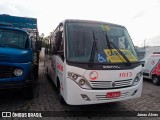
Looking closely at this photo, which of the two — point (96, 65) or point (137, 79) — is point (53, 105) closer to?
point (96, 65)

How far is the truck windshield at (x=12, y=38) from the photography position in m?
6.28

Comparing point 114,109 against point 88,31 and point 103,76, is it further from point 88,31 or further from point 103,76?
point 88,31

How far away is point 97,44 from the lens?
5.07 meters

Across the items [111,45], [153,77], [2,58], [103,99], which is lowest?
[153,77]

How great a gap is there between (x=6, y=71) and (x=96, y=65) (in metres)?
2.61

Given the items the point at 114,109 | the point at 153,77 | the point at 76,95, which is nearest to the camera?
the point at 76,95

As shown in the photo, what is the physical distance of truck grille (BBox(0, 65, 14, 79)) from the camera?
17.5 ft

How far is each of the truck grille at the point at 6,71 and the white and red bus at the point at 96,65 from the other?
5.16 feet

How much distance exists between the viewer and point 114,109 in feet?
19.0

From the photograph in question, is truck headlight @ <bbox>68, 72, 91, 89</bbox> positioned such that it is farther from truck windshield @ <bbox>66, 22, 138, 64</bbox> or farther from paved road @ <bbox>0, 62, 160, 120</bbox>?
paved road @ <bbox>0, 62, 160, 120</bbox>

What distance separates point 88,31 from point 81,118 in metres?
2.37

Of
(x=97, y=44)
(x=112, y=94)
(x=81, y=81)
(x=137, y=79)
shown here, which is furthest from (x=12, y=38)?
(x=137, y=79)

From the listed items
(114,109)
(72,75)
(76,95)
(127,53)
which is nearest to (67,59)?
(72,75)

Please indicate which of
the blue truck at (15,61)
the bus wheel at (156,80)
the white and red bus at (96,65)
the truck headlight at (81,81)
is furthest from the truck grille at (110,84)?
the bus wheel at (156,80)
